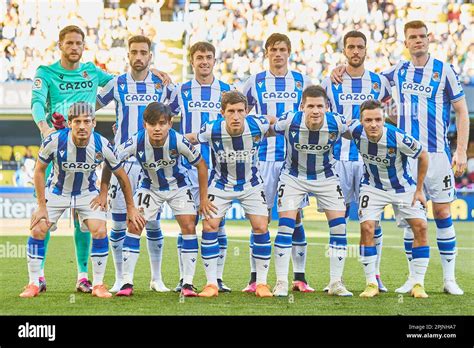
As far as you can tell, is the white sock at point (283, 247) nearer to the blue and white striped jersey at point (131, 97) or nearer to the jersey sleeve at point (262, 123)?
the jersey sleeve at point (262, 123)

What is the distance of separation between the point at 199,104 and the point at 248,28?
13.0m

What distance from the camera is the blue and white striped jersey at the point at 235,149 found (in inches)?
250

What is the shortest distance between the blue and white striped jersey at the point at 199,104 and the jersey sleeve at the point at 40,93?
41.8 inches

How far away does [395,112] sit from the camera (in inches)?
288

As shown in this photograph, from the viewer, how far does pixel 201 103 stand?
6863mm

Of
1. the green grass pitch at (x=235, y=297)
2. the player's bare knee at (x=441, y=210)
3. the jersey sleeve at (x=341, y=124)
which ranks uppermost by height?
the jersey sleeve at (x=341, y=124)

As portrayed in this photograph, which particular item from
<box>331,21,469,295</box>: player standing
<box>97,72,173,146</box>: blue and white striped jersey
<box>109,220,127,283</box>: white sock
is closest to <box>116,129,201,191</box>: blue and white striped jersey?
<box>97,72,173,146</box>: blue and white striped jersey

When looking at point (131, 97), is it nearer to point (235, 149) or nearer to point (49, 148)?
point (49, 148)

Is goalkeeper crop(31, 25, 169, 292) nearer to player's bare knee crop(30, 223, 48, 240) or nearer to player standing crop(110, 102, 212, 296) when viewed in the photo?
player's bare knee crop(30, 223, 48, 240)

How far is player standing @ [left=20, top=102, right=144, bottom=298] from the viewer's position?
615 centimetres

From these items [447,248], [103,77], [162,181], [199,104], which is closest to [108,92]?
[103,77]

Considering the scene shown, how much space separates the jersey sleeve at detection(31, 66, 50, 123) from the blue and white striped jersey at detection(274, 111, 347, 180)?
6.09ft

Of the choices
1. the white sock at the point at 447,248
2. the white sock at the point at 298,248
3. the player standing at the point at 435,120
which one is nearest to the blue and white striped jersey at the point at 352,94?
the player standing at the point at 435,120

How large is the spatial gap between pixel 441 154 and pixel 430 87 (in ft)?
1.78
